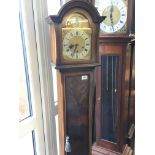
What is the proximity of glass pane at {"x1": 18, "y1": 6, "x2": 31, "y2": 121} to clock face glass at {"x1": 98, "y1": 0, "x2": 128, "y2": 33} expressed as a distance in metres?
0.72

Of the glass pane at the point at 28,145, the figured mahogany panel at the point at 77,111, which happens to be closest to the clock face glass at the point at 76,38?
the figured mahogany panel at the point at 77,111

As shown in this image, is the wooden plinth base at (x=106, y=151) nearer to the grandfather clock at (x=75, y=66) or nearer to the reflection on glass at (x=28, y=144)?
the grandfather clock at (x=75, y=66)

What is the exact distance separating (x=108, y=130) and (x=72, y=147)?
1.80 ft

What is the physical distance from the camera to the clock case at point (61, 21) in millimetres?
1180

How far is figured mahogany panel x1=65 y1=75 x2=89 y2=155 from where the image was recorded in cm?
134

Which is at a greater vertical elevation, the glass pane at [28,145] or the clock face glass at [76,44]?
the clock face glass at [76,44]

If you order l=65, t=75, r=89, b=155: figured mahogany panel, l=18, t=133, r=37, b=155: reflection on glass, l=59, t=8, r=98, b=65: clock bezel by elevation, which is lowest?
l=18, t=133, r=37, b=155: reflection on glass

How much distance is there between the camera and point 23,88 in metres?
1.37

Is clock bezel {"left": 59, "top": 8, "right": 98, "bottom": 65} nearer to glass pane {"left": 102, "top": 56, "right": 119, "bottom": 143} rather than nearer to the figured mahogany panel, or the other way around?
the figured mahogany panel

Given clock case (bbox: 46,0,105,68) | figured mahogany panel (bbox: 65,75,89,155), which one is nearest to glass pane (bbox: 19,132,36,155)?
figured mahogany panel (bbox: 65,75,89,155)

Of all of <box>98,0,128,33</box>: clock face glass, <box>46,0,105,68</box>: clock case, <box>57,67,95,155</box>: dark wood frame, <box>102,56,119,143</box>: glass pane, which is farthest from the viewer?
<box>102,56,119,143</box>: glass pane

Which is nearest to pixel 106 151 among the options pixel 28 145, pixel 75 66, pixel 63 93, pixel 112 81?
pixel 112 81
